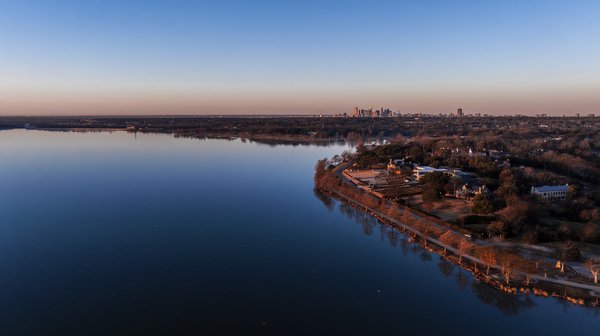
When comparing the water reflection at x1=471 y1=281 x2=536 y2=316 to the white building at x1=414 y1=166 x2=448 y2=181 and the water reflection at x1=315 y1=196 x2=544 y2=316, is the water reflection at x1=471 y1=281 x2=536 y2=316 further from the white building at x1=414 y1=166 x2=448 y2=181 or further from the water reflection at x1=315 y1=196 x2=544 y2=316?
the white building at x1=414 y1=166 x2=448 y2=181

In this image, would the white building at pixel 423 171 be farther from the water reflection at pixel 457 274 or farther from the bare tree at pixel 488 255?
the bare tree at pixel 488 255

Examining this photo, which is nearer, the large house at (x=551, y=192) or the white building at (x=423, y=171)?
the large house at (x=551, y=192)

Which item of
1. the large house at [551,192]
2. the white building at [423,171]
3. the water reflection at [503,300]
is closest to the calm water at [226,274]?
the water reflection at [503,300]

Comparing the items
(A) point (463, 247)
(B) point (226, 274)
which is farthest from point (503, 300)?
(B) point (226, 274)

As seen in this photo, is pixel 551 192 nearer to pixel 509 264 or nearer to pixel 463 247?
pixel 463 247

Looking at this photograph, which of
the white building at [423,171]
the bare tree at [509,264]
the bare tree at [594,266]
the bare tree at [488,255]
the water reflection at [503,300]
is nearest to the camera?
the water reflection at [503,300]

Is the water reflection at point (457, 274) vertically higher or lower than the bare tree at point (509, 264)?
lower

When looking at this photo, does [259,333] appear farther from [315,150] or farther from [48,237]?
[315,150]
